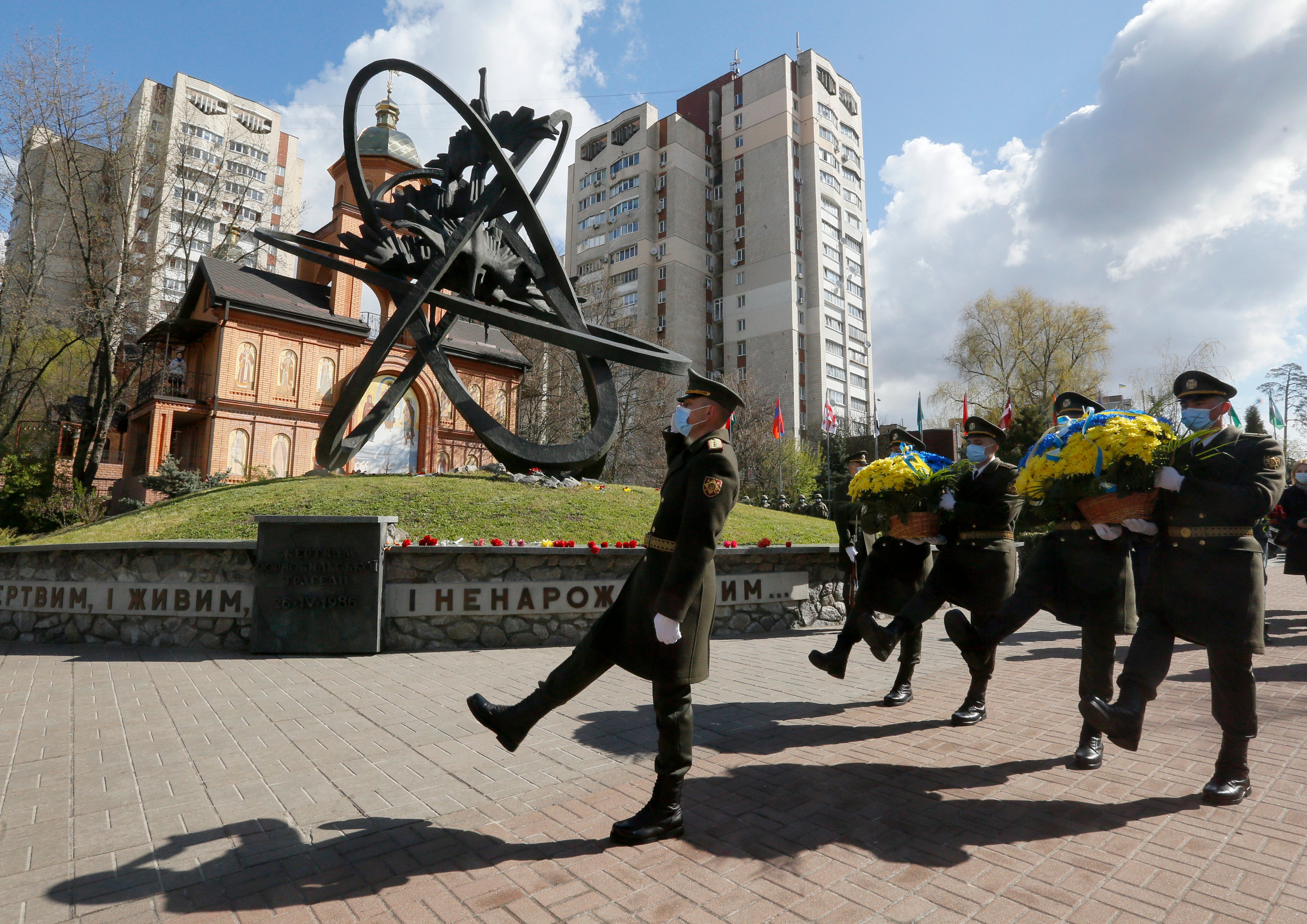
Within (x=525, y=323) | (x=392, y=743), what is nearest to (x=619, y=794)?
(x=392, y=743)

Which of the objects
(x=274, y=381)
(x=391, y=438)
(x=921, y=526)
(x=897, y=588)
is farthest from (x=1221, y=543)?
(x=274, y=381)

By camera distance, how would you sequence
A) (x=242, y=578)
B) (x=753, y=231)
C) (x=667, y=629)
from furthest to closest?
(x=753, y=231) → (x=242, y=578) → (x=667, y=629)

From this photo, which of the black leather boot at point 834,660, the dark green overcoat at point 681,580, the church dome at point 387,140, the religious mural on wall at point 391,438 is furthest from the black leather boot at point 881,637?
the church dome at point 387,140

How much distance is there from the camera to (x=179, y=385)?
2745 centimetres

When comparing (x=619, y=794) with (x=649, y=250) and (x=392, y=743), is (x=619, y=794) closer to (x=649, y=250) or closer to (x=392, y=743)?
(x=392, y=743)

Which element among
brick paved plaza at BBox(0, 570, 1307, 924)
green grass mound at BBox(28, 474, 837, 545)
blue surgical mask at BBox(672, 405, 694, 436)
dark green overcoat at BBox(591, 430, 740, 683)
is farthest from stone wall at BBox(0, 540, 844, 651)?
blue surgical mask at BBox(672, 405, 694, 436)

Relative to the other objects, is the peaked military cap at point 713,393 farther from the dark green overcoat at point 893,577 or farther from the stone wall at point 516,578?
the stone wall at point 516,578

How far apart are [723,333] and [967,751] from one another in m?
61.0

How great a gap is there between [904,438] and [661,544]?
4238 millimetres

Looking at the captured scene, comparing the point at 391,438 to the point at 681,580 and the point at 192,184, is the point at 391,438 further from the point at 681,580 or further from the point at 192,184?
the point at 681,580

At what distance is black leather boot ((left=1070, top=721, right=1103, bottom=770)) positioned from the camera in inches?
163

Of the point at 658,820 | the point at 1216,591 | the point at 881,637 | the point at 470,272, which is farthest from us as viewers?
the point at 470,272

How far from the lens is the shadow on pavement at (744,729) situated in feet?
15.3

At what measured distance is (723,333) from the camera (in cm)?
6388
